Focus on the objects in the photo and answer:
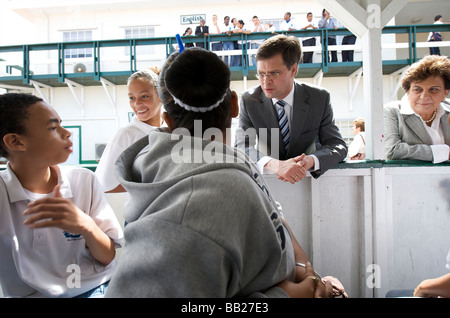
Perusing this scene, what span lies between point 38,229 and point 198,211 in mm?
931

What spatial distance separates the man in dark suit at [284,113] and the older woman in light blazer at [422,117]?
42 centimetres

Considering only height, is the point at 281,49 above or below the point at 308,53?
below

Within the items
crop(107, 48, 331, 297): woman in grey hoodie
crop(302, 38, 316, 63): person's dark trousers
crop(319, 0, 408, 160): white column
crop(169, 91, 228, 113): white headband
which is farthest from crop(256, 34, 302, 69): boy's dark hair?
crop(302, 38, 316, 63): person's dark trousers

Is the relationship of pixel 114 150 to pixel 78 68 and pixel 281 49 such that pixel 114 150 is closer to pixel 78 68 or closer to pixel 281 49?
pixel 281 49

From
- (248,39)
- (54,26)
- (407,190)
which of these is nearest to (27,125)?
(407,190)

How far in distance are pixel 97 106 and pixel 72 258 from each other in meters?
12.5

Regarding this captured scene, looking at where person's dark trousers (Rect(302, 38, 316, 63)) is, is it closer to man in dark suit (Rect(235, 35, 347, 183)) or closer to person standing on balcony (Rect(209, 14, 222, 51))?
person standing on balcony (Rect(209, 14, 222, 51))

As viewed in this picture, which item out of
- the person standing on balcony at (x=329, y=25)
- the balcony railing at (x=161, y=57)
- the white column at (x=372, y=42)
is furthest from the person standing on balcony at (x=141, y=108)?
the person standing on balcony at (x=329, y=25)

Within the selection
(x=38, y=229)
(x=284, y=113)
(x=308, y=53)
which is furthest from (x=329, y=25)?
(x=38, y=229)

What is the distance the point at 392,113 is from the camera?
227 cm

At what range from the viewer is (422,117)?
2207mm

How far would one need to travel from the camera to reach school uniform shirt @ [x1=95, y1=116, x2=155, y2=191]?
1980 millimetres

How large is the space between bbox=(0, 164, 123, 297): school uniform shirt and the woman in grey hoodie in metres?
0.57

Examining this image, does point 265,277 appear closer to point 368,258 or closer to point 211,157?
point 211,157
